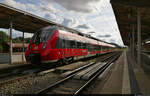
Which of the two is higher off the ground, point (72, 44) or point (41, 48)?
point (72, 44)

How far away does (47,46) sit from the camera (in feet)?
27.2

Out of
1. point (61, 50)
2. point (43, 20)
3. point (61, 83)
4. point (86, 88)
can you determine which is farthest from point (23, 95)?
point (43, 20)

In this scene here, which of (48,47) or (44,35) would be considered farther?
(44,35)

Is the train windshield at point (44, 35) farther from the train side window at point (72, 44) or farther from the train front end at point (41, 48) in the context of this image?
the train side window at point (72, 44)

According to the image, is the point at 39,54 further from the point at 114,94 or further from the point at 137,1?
the point at 137,1

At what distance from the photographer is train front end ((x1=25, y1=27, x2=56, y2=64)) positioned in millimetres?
8117

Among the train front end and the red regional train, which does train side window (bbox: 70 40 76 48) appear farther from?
the train front end

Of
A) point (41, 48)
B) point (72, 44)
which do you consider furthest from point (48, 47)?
point (72, 44)

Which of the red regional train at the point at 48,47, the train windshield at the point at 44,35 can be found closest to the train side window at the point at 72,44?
the red regional train at the point at 48,47

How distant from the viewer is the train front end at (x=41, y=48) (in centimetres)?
812

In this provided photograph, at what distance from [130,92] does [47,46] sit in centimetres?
579

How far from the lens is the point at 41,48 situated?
823 centimetres

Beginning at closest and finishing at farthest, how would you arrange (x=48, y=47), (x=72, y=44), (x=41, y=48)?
(x=41, y=48), (x=48, y=47), (x=72, y=44)

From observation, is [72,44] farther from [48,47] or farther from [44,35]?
[48,47]
